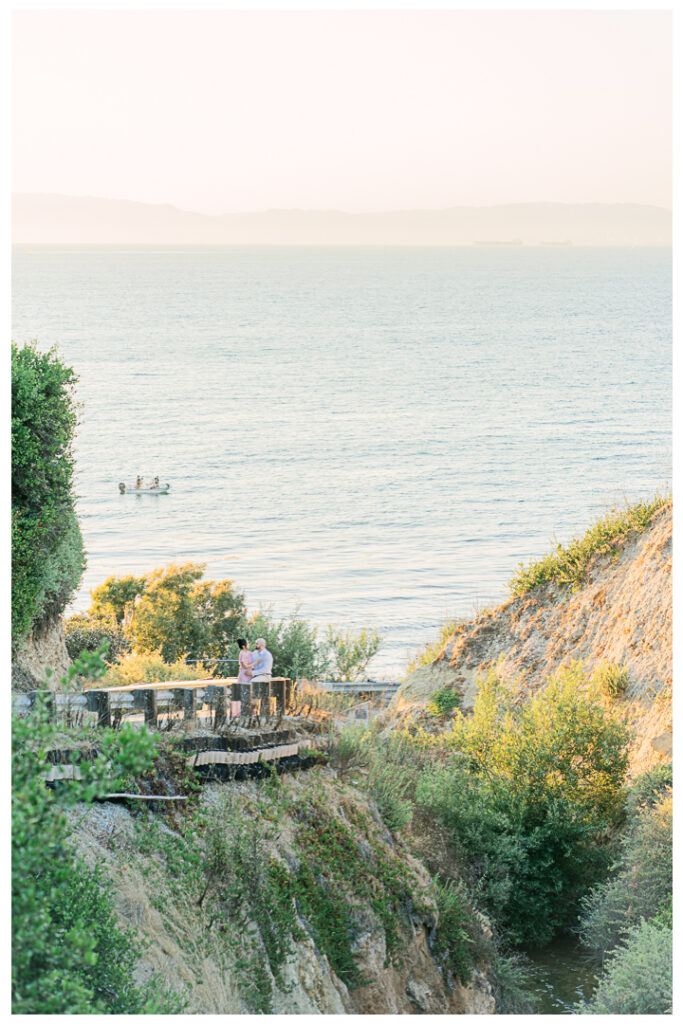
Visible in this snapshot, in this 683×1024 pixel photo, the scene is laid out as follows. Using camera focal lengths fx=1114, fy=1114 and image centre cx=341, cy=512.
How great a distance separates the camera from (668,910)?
17422 mm

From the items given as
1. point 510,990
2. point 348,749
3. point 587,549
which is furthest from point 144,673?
point 587,549

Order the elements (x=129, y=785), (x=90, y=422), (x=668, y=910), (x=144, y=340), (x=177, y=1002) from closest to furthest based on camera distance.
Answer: (x=177, y=1002)
(x=129, y=785)
(x=668, y=910)
(x=90, y=422)
(x=144, y=340)

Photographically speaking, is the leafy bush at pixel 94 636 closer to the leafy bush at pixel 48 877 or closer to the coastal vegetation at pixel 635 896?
the coastal vegetation at pixel 635 896

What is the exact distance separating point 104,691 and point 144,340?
11766 centimetres

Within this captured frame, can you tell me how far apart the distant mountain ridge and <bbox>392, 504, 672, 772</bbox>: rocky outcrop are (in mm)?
84798

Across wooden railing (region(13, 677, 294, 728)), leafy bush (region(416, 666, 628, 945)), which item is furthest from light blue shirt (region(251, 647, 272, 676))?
leafy bush (region(416, 666, 628, 945))

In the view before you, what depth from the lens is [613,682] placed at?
24.0 meters

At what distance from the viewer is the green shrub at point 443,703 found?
90.5 feet

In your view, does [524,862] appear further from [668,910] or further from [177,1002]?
[177,1002]

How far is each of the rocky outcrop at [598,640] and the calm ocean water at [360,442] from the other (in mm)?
11735

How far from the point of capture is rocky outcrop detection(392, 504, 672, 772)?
76.1ft

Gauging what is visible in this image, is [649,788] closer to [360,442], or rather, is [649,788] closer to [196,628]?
[196,628]

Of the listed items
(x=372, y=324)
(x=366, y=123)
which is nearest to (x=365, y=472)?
(x=366, y=123)

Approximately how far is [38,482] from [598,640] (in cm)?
1394
